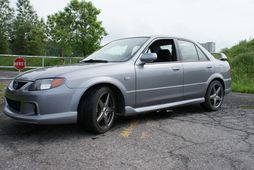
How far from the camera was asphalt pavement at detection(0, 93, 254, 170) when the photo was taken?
10.5ft

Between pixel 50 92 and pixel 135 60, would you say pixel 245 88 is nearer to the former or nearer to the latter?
pixel 135 60

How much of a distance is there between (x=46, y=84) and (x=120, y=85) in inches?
43.1

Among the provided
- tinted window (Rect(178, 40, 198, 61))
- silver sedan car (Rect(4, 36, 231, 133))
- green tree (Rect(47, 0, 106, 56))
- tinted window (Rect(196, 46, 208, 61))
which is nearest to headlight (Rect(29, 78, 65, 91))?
silver sedan car (Rect(4, 36, 231, 133))

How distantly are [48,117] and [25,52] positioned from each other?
46948mm

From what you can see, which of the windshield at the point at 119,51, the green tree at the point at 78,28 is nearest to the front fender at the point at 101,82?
the windshield at the point at 119,51

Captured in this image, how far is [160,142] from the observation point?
3951 mm

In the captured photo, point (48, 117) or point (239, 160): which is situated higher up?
point (48, 117)

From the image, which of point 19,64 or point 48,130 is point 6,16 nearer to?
point 19,64

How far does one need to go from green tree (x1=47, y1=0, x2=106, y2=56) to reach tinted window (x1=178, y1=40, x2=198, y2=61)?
24.8 m

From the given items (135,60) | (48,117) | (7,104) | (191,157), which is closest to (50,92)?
(48,117)

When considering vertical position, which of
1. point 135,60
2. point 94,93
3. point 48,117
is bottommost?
point 48,117

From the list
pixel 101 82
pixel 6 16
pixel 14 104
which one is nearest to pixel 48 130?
pixel 14 104

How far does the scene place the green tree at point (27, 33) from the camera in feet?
137

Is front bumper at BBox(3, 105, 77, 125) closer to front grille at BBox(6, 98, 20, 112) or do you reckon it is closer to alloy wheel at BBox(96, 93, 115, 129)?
front grille at BBox(6, 98, 20, 112)
